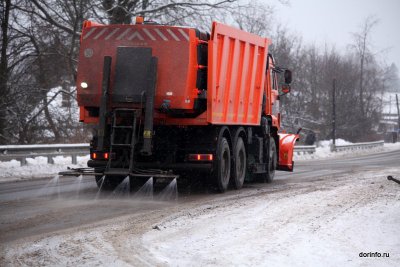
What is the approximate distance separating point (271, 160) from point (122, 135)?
19.6 feet

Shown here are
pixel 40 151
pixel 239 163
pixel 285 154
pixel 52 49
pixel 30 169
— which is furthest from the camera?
pixel 52 49

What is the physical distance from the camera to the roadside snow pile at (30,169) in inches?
636

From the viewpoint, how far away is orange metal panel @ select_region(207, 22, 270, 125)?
11.9 meters

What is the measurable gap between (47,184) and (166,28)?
4.84 meters

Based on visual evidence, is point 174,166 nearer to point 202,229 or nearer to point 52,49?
point 202,229

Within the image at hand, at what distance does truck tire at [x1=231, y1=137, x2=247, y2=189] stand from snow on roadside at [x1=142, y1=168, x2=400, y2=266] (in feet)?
7.64

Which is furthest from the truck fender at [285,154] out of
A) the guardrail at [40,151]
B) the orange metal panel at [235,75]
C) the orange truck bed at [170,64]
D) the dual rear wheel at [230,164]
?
the guardrail at [40,151]

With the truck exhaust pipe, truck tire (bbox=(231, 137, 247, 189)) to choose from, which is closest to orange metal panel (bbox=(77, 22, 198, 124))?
the truck exhaust pipe

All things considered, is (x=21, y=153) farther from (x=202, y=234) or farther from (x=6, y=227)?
(x=202, y=234)

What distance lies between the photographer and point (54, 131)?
26453 mm

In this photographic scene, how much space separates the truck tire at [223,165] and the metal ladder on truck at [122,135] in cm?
191

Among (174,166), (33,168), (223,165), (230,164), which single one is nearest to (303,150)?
(33,168)

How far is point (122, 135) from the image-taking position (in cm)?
1130

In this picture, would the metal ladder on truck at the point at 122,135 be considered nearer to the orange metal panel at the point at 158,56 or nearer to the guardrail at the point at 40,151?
the orange metal panel at the point at 158,56
